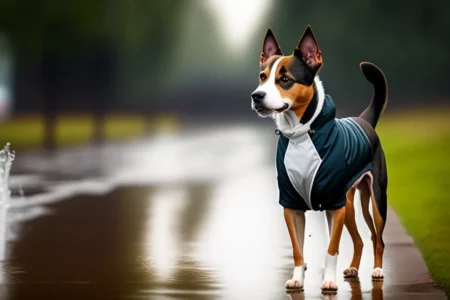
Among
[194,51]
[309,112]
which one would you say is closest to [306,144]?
[309,112]

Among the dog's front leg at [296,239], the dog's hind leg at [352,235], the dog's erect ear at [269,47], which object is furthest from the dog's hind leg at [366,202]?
the dog's erect ear at [269,47]

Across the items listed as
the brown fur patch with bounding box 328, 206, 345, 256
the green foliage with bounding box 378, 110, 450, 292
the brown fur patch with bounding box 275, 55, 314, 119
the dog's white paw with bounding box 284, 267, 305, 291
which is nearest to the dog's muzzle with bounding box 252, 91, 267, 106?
the brown fur patch with bounding box 275, 55, 314, 119

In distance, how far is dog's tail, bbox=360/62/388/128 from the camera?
36.1 feet

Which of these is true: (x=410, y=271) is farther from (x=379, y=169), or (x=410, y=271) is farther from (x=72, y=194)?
(x=72, y=194)

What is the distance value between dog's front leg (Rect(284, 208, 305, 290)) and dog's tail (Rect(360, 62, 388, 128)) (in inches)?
52.4

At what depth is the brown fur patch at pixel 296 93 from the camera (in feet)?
31.7

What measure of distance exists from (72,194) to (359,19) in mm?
50568

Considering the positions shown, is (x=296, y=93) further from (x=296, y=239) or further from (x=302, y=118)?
(x=296, y=239)

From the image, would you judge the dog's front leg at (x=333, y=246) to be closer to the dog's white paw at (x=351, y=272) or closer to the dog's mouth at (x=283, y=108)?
the dog's white paw at (x=351, y=272)

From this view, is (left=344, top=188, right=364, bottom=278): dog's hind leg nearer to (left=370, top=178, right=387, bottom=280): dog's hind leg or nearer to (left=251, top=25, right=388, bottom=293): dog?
(left=370, top=178, right=387, bottom=280): dog's hind leg

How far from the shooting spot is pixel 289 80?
9695mm

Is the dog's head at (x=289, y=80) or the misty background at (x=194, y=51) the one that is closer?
the dog's head at (x=289, y=80)

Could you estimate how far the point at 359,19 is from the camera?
2766 inches

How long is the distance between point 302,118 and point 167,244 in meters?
4.43
